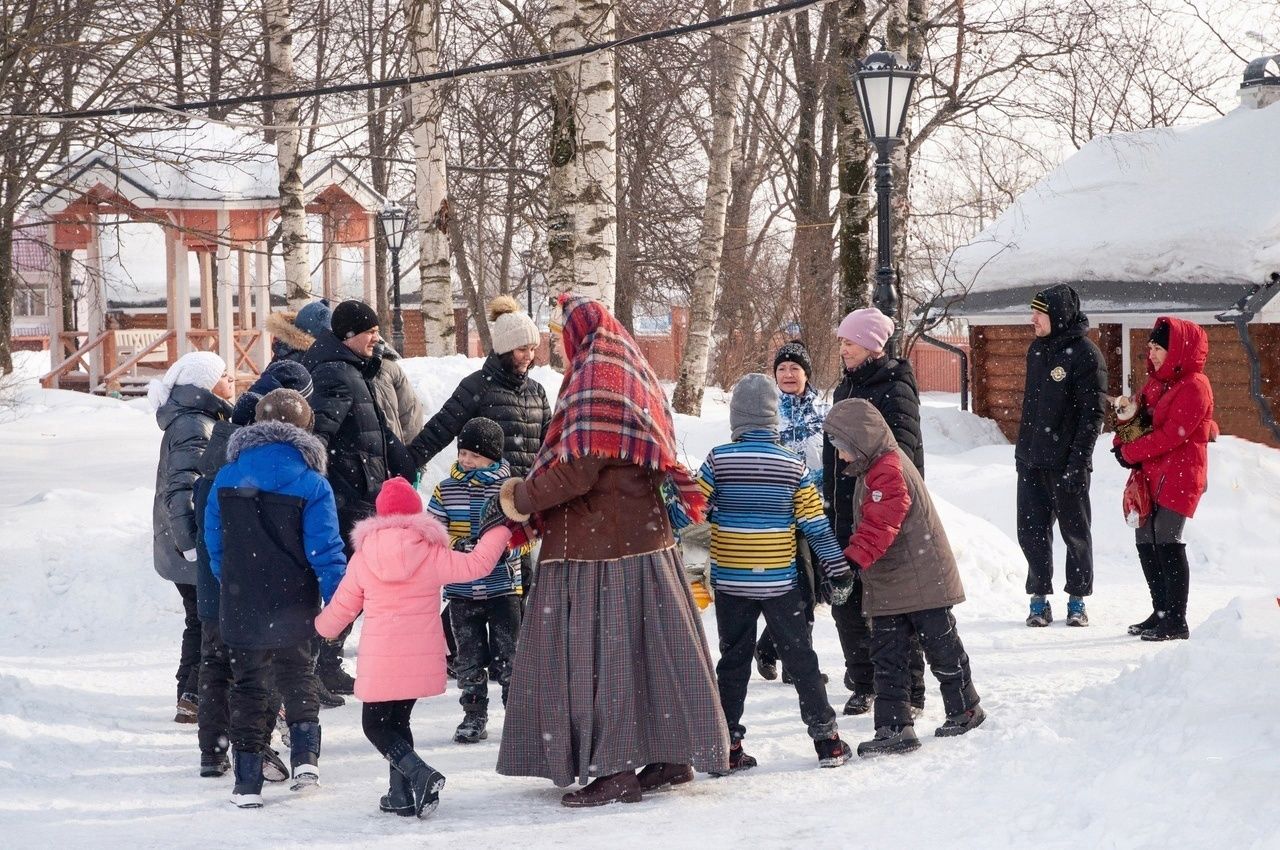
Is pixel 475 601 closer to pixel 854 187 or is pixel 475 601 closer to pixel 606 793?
pixel 606 793

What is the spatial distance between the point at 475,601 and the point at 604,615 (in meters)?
1.33

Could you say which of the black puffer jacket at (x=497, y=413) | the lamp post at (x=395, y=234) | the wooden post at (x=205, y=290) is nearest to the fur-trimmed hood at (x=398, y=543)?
the black puffer jacket at (x=497, y=413)

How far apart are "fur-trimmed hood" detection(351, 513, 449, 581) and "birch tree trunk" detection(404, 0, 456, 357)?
9.28 m

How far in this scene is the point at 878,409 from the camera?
629 centimetres

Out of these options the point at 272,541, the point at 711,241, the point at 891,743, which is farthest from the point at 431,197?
the point at 891,743

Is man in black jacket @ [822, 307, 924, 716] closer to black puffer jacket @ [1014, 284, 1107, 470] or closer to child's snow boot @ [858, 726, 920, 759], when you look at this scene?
child's snow boot @ [858, 726, 920, 759]

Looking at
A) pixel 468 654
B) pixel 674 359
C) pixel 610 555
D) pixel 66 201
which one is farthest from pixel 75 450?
pixel 674 359

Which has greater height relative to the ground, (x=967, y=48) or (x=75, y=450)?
(x=967, y=48)

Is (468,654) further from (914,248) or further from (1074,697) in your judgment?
(914,248)

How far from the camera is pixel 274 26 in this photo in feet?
45.8

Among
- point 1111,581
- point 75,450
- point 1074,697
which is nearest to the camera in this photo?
point 1074,697

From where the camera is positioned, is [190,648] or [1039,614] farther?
[1039,614]

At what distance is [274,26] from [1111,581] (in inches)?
374

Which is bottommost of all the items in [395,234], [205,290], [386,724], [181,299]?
[386,724]
